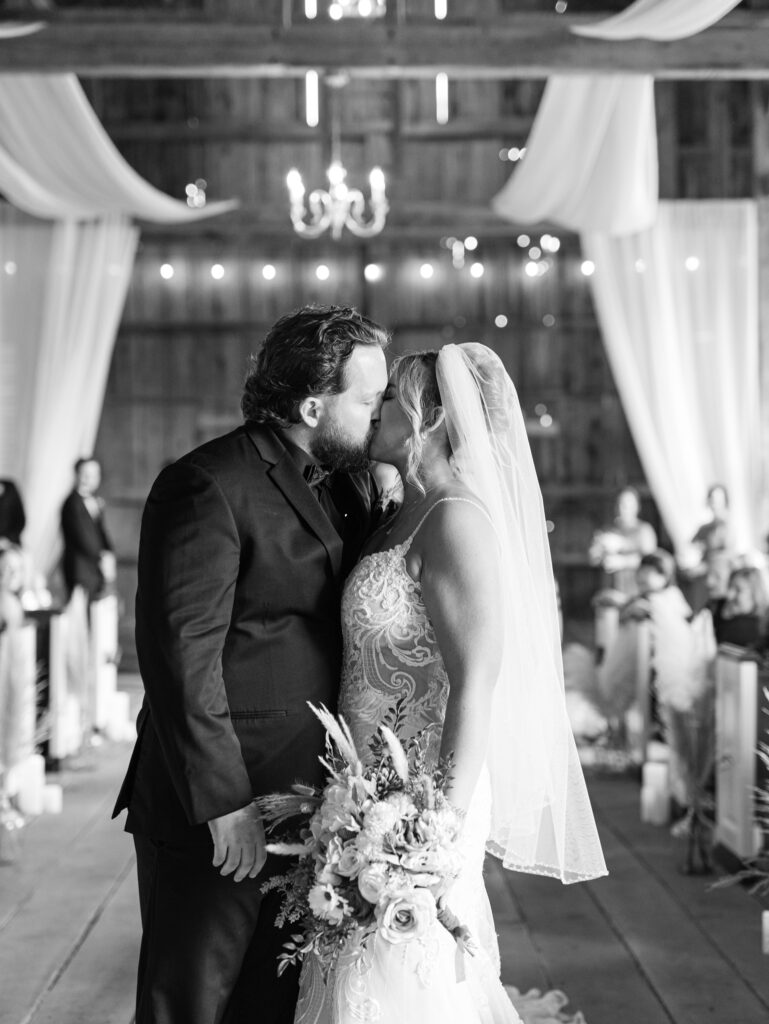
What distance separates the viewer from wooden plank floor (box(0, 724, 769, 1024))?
3.60 meters

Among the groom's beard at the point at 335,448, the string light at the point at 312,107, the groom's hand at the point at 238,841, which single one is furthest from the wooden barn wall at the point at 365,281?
the groom's hand at the point at 238,841

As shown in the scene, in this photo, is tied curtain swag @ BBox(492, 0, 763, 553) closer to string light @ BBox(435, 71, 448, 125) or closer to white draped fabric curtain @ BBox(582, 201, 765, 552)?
white draped fabric curtain @ BBox(582, 201, 765, 552)

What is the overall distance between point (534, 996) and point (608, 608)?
4793mm

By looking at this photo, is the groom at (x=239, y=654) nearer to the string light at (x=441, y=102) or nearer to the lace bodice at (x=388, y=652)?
the lace bodice at (x=388, y=652)

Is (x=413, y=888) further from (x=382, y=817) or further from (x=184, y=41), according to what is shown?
(x=184, y=41)

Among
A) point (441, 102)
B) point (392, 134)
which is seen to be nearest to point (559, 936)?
point (392, 134)

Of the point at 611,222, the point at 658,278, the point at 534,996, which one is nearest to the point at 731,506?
the point at 658,278

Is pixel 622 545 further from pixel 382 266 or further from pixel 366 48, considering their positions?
pixel 366 48

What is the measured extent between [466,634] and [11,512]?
8.18 meters

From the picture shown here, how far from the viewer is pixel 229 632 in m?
2.37

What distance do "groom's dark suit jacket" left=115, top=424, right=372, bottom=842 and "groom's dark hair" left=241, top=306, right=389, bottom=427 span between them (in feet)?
0.19

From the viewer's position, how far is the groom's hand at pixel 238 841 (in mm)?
2285

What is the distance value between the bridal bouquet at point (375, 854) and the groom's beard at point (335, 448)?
20.8 inches

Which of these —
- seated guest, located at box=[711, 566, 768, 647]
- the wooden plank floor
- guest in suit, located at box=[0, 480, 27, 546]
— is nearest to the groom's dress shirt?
the wooden plank floor
